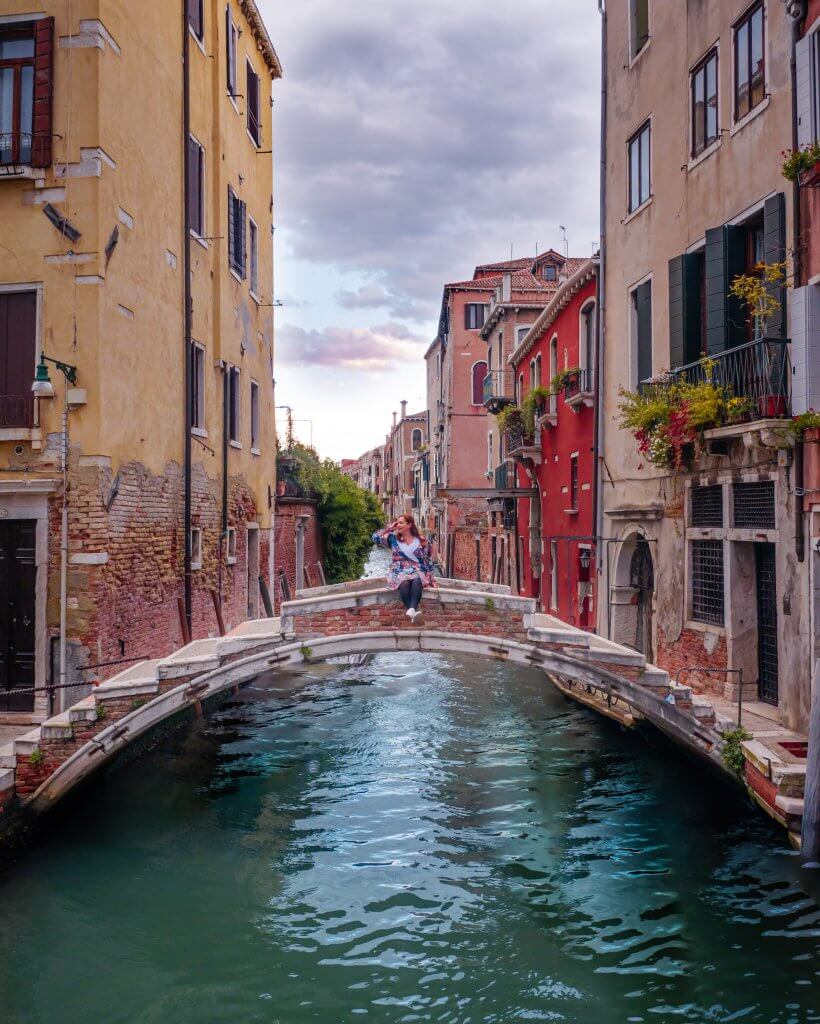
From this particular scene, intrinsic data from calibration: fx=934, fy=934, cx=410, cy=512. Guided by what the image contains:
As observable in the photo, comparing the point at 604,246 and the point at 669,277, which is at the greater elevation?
the point at 604,246

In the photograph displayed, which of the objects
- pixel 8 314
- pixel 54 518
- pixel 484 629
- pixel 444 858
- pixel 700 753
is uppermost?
pixel 8 314

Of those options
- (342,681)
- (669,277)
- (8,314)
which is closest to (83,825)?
(8,314)

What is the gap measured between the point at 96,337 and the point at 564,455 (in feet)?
26.1

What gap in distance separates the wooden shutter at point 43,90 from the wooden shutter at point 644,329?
20.6ft

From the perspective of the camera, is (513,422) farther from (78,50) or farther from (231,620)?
(78,50)

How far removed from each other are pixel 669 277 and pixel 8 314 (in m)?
6.32

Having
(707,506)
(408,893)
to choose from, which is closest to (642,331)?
(707,506)

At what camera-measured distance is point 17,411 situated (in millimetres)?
8016

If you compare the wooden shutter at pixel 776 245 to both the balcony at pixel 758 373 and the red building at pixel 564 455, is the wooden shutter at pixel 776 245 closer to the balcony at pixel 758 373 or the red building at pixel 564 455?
the balcony at pixel 758 373

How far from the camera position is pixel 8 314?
8.06 meters

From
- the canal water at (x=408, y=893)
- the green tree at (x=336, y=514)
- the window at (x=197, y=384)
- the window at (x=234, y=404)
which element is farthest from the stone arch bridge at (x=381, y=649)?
the green tree at (x=336, y=514)

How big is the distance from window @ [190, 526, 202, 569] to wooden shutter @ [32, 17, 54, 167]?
14.3ft

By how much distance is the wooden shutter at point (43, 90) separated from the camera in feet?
26.0

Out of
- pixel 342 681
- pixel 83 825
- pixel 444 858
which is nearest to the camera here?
pixel 444 858
